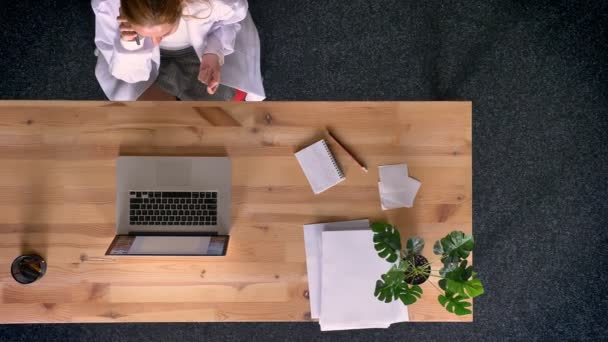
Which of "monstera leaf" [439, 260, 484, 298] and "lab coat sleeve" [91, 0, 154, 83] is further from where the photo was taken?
"lab coat sleeve" [91, 0, 154, 83]

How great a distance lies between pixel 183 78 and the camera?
4.86 ft

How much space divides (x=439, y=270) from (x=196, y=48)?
0.96 metres

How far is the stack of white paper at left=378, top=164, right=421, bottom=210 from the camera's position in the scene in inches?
49.3

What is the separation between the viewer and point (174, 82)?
1.46 m

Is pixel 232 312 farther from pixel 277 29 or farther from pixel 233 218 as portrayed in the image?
pixel 277 29

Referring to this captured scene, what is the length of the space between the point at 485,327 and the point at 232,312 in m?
1.21

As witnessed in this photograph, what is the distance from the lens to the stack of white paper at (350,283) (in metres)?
1.23

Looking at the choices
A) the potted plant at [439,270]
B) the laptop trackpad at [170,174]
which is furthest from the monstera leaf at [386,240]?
the laptop trackpad at [170,174]

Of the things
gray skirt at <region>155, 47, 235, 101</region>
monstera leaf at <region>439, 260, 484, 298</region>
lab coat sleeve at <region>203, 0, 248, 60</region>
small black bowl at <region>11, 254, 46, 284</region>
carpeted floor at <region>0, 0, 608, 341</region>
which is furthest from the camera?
carpeted floor at <region>0, 0, 608, 341</region>

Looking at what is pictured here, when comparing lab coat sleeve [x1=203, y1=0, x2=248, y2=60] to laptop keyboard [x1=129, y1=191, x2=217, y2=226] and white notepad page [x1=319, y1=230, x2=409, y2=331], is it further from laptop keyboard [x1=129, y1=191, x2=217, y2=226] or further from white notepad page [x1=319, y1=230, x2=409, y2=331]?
white notepad page [x1=319, y1=230, x2=409, y2=331]

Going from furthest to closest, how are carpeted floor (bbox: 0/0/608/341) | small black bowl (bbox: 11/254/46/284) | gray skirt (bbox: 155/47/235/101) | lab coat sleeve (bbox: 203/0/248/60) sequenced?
carpeted floor (bbox: 0/0/608/341) → gray skirt (bbox: 155/47/235/101) → lab coat sleeve (bbox: 203/0/248/60) → small black bowl (bbox: 11/254/46/284)

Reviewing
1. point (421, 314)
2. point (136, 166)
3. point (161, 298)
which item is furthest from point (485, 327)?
point (136, 166)

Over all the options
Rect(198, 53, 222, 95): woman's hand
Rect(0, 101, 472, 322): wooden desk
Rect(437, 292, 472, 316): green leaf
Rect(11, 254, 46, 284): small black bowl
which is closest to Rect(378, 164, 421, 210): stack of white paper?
Rect(0, 101, 472, 322): wooden desk

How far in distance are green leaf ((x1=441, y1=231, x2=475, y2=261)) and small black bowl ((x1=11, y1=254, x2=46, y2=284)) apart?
1.07 meters
